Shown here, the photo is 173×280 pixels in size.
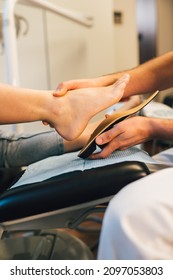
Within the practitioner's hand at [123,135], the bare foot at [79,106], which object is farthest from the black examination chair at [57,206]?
the bare foot at [79,106]

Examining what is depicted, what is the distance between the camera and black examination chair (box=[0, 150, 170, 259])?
572 millimetres

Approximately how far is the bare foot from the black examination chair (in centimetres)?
22

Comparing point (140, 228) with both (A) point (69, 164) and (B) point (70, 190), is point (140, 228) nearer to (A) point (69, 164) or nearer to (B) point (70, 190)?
(B) point (70, 190)

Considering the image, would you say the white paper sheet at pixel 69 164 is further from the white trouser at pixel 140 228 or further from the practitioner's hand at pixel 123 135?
the white trouser at pixel 140 228

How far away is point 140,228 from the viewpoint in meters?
0.43

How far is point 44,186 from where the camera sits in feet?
1.99

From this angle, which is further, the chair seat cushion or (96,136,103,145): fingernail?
(96,136,103,145): fingernail

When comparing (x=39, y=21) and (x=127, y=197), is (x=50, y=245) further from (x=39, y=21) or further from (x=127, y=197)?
(x=39, y=21)

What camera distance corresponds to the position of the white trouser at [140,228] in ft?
1.39

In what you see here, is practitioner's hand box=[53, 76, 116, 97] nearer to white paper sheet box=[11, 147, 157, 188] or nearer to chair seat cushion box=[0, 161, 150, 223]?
white paper sheet box=[11, 147, 157, 188]

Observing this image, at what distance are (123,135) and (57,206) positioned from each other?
0.24 meters

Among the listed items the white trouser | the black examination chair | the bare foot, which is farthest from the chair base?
the bare foot

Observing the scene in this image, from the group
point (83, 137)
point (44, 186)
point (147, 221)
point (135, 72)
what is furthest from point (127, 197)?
point (135, 72)

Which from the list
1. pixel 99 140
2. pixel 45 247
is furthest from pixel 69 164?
pixel 45 247
